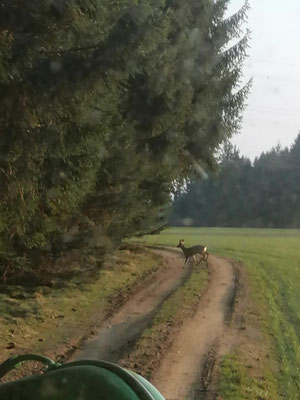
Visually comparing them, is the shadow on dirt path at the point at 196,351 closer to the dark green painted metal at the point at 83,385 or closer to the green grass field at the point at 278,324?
the green grass field at the point at 278,324

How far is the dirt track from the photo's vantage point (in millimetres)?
8930

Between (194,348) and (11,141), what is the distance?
406 cm

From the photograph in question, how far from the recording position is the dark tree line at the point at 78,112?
8969 millimetres

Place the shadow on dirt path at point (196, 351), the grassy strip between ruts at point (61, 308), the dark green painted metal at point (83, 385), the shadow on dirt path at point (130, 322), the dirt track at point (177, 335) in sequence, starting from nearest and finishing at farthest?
the dark green painted metal at point (83, 385) < the shadow on dirt path at point (196, 351) < the dirt track at point (177, 335) < the shadow on dirt path at point (130, 322) < the grassy strip between ruts at point (61, 308)

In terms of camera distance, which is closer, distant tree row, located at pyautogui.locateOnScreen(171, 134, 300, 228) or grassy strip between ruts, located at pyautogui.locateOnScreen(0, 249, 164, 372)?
grassy strip between ruts, located at pyautogui.locateOnScreen(0, 249, 164, 372)

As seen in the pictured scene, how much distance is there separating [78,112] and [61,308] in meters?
6.08

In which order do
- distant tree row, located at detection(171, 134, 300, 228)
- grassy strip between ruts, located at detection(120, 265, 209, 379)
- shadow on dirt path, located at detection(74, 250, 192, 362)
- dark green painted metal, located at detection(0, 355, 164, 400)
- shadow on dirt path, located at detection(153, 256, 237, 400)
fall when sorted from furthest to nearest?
distant tree row, located at detection(171, 134, 300, 228) → shadow on dirt path, located at detection(74, 250, 192, 362) → grassy strip between ruts, located at detection(120, 265, 209, 379) → shadow on dirt path, located at detection(153, 256, 237, 400) → dark green painted metal, located at detection(0, 355, 164, 400)

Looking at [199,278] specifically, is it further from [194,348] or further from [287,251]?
[287,251]

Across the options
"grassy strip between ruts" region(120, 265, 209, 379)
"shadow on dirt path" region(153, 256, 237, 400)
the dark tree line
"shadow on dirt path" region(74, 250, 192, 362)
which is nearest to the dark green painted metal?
"shadow on dirt path" region(153, 256, 237, 400)

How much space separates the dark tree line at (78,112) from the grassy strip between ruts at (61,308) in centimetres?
89

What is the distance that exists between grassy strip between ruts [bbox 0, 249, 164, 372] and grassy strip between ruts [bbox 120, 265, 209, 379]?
982mm

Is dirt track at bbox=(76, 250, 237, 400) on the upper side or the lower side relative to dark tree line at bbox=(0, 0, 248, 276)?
lower

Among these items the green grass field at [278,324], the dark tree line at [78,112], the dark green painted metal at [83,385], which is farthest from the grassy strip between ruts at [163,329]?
the dark green painted metal at [83,385]

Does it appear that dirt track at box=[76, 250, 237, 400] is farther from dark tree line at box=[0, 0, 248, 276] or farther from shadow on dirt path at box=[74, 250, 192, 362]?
dark tree line at box=[0, 0, 248, 276]
